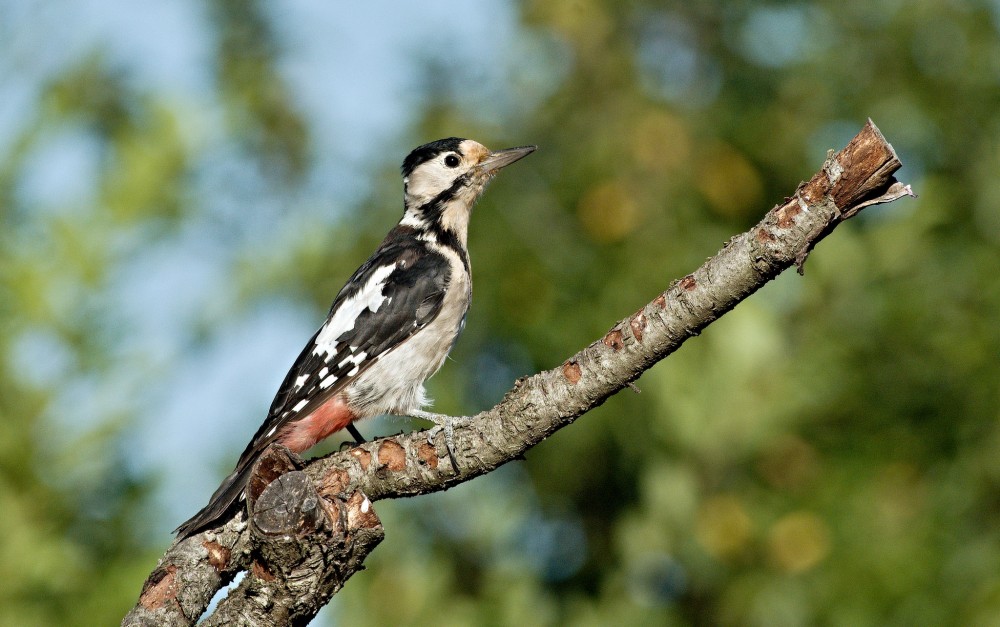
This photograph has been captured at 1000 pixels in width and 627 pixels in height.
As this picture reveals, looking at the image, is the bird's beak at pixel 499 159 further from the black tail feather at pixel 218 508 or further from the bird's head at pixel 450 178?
the black tail feather at pixel 218 508

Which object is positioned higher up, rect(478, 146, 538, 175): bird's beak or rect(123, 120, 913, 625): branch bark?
rect(478, 146, 538, 175): bird's beak

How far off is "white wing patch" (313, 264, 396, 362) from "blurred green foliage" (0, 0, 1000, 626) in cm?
78

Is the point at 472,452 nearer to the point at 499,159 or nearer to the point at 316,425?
the point at 316,425

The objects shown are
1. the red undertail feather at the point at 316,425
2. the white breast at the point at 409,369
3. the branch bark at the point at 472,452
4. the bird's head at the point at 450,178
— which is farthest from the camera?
the bird's head at the point at 450,178

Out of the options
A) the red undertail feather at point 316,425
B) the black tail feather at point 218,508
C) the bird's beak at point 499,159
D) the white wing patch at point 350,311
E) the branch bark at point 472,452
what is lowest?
the branch bark at point 472,452

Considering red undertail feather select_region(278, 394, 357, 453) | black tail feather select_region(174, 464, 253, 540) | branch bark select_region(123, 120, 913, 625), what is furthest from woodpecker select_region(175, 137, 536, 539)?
branch bark select_region(123, 120, 913, 625)

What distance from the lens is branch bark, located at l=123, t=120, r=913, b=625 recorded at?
9.29 feet

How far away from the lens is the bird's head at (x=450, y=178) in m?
5.52

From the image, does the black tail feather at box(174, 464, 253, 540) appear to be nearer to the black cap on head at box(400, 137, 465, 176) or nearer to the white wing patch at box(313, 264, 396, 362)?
the white wing patch at box(313, 264, 396, 362)

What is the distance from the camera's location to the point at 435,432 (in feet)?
11.5

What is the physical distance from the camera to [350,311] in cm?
491

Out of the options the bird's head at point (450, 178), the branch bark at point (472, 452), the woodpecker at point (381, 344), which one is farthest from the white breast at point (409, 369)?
the branch bark at point (472, 452)

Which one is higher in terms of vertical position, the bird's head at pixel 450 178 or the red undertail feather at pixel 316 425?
the bird's head at pixel 450 178

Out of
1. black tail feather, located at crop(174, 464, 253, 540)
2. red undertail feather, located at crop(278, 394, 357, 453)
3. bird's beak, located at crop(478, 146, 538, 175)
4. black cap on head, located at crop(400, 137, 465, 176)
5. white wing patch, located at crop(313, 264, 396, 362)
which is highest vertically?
black cap on head, located at crop(400, 137, 465, 176)
